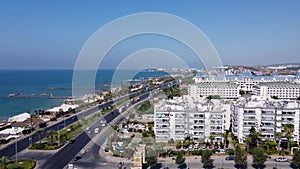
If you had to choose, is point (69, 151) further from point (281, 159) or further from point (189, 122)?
point (281, 159)

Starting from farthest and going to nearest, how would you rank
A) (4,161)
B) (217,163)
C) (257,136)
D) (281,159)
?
(257,136) < (281,159) < (217,163) < (4,161)

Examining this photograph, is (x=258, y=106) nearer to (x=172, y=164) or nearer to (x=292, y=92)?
(x=172, y=164)

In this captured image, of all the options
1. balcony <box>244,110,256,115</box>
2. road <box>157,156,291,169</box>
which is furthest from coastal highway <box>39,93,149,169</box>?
balcony <box>244,110,256,115</box>

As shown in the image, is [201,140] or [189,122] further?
[189,122]

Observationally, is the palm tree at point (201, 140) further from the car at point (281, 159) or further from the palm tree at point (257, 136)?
the car at point (281, 159)

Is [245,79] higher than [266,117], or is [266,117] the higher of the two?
[245,79]

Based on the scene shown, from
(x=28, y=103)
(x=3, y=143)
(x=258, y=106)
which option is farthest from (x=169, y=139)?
(x=28, y=103)

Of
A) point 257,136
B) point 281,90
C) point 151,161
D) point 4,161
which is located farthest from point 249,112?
point 281,90

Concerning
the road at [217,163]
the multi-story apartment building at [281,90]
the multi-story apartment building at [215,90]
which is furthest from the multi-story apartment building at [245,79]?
the road at [217,163]

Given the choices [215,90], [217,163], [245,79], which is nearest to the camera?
[217,163]
